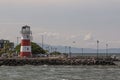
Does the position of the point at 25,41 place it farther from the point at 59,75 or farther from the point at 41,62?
the point at 59,75

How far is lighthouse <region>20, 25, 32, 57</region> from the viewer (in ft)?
330

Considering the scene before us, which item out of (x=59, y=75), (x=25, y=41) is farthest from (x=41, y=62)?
(x=59, y=75)

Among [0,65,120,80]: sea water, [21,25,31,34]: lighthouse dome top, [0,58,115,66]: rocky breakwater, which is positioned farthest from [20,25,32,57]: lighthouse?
[0,65,120,80]: sea water

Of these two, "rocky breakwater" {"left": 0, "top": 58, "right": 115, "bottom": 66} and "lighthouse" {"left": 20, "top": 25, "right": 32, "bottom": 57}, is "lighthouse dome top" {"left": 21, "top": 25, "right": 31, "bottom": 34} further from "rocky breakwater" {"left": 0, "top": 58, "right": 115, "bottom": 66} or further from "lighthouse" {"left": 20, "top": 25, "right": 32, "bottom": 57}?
"rocky breakwater" {"left": 0, "top": 58, "right": 115, "bottom": 66}

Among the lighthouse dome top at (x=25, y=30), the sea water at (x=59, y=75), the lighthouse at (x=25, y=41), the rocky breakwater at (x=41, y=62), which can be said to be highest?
the lighthouse dome top at (x=25, y=30)

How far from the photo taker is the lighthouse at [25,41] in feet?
330

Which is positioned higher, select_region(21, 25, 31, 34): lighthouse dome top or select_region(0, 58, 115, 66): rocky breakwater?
select_region(21, 25, 31, 34): lighthouse dome top

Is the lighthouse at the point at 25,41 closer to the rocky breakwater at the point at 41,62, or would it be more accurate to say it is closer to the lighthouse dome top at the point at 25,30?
the lighthouse dome top at the point at 25,30

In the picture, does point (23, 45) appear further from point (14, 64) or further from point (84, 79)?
point (84, 79)

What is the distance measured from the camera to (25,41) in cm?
10112

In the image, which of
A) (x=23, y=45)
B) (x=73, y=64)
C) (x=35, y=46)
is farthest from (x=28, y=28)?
(x=35, y=46)

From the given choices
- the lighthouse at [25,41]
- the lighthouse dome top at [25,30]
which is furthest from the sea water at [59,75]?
the lighthouse dome top at [25,30]

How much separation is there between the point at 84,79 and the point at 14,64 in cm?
4778

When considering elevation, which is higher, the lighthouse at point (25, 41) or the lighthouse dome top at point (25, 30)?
the lighthouse dome top at point (25, 30)
